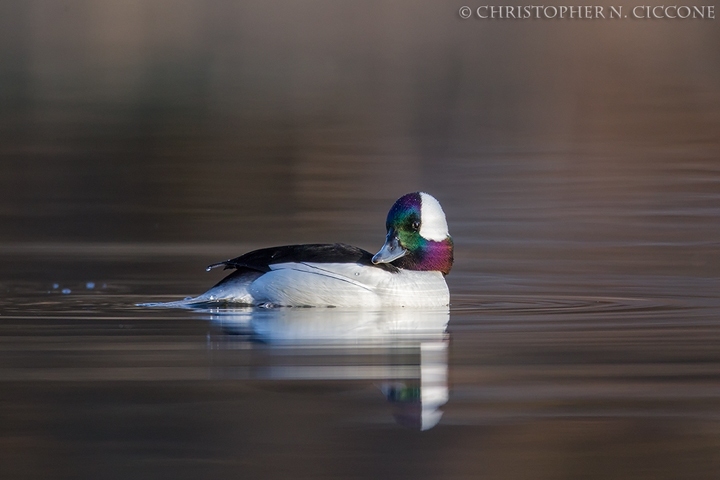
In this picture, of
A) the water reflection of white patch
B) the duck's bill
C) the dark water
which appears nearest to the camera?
the dark water

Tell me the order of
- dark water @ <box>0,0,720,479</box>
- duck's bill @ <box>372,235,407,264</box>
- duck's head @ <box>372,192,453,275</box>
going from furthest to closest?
1. duck's head @ <box>372,192,453,275</box>
2. duck's bill @ <box>372,235,407,264</box>
3. dark water @ <box>0,0,720,479</box>

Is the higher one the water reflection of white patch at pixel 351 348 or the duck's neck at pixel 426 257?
the duck's neck at pixel 426 257

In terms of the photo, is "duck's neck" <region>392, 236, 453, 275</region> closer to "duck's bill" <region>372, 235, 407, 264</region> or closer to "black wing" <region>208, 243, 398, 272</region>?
"duck's bill" <region>372, 235, 407, 264</region>

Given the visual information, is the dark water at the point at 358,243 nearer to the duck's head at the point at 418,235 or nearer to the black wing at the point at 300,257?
the black wing at the point at 300,257

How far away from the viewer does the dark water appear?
17.4 feet

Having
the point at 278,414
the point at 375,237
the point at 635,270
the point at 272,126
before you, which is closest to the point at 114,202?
the point at 375,237

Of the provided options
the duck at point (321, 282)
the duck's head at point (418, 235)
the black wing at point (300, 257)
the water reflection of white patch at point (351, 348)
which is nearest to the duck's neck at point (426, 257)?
the duck's head at point (418, 235)

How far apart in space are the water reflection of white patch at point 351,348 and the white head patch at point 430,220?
A: 2.01 ft

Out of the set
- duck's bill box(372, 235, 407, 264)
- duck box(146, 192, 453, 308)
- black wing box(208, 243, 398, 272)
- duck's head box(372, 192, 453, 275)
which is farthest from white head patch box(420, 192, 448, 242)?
black wing box(208, 243, 398, 272)

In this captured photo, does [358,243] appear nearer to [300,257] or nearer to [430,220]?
[430,220]

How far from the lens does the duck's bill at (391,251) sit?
30.1 feet

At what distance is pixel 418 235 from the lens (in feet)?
30.9

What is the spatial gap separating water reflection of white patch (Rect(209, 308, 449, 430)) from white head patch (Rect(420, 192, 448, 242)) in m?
0.61

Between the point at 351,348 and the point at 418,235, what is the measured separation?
88.2 inches
